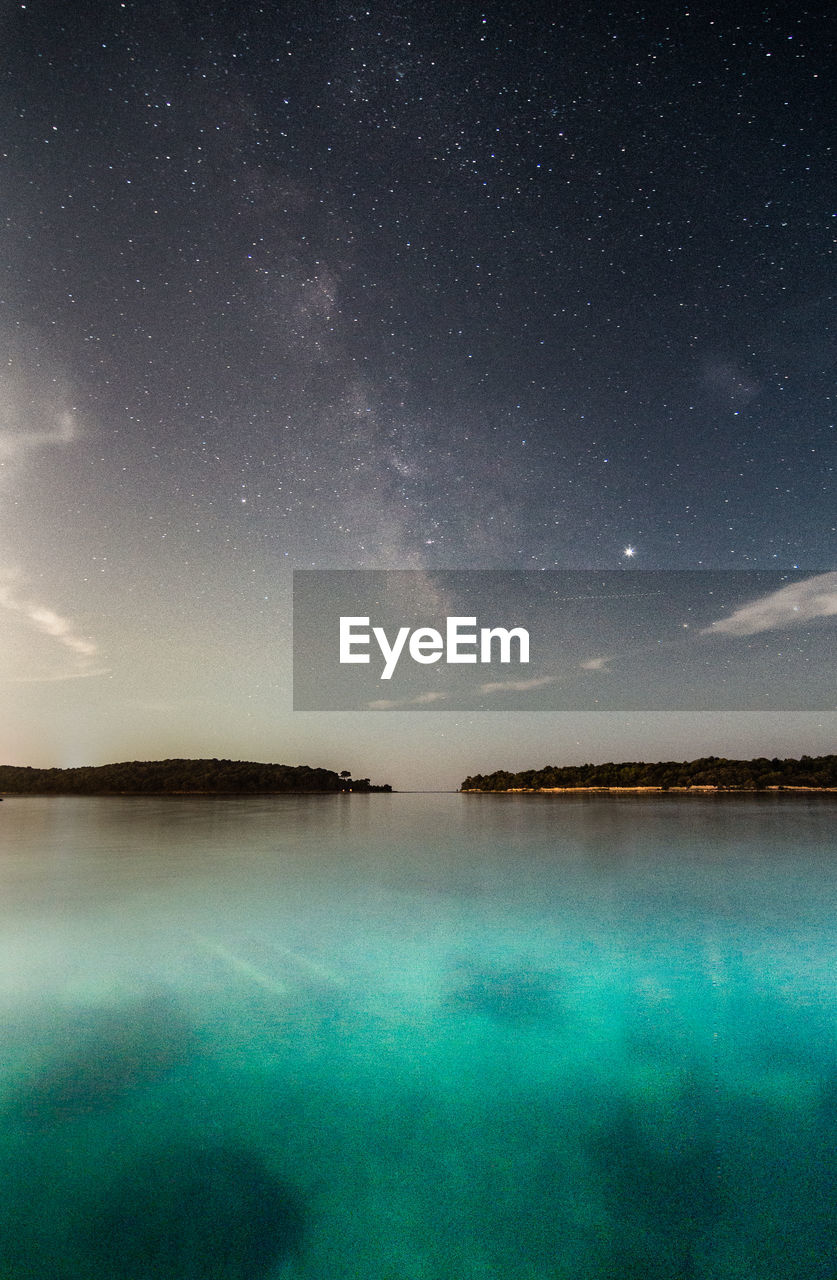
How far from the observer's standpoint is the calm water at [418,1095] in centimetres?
340

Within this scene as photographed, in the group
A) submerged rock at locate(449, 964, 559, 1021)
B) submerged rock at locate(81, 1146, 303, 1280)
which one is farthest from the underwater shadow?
submerged rock at locate(81, 1146, 303, 1280)

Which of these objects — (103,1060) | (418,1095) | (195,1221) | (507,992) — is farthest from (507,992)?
(195,1221)

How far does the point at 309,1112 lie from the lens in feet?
15.5

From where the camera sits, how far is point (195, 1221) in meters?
3.51

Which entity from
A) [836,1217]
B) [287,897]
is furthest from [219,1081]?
[287,897]

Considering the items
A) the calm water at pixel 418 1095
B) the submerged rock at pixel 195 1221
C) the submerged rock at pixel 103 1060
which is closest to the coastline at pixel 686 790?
the calm water at pixel 418 1095

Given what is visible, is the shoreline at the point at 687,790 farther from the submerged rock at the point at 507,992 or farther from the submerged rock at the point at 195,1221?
the submerged rock at the point at 195,1221

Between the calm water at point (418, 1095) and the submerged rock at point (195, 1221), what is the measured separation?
16 mm

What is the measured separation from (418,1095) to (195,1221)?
6.55 ft

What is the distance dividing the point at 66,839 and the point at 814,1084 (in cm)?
2876

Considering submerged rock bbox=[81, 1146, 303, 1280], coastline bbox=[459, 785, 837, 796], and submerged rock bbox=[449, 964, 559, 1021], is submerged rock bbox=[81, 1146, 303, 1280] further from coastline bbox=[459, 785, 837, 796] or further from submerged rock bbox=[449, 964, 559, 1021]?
coastline bbox=[459, 785, 837, 796]

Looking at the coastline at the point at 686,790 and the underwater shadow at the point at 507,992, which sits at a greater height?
the underwater shadow at the point at 507,992

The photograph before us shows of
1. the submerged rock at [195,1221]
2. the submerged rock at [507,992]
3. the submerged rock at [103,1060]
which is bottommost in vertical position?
the submerged rock at [507,992]

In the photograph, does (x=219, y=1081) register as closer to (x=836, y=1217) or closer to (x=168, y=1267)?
(x=168, y=1267)
